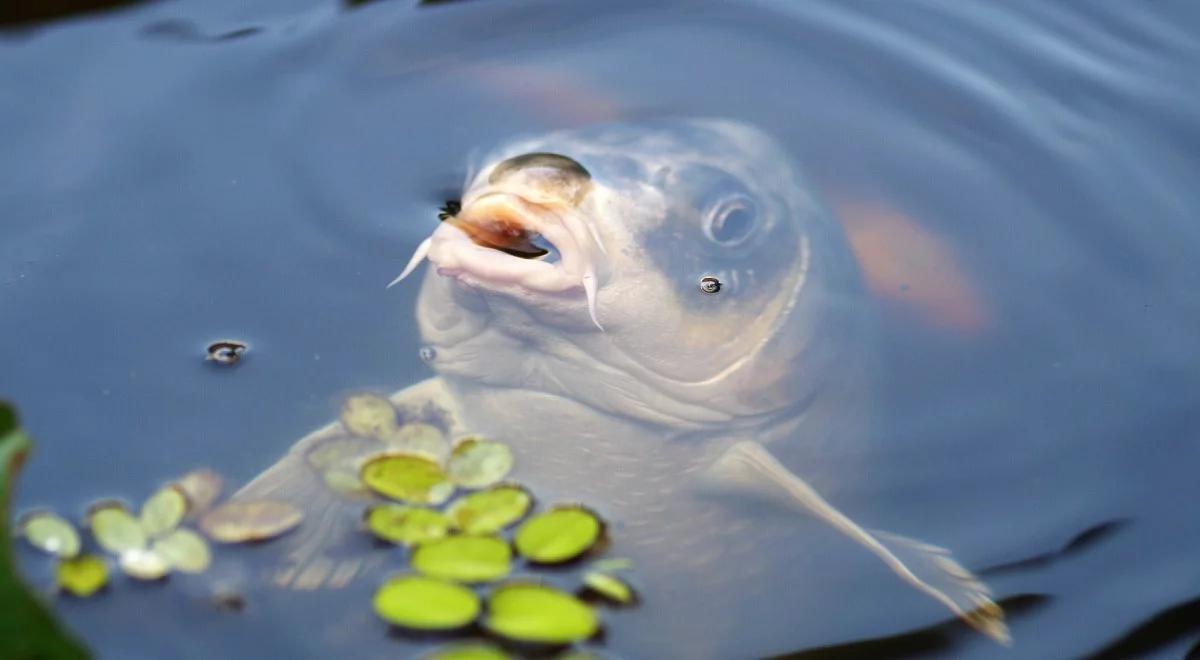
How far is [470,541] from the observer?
2.36 meters

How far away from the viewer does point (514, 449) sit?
276cm

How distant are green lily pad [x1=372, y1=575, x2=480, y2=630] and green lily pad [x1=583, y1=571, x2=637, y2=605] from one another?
24cm

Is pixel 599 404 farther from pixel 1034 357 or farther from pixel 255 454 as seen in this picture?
pixel 1034 357

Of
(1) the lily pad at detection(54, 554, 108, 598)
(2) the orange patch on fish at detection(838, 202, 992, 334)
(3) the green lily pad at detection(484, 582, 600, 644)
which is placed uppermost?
(2) the orange patch on fish at detection(838, 202, 992, 334)

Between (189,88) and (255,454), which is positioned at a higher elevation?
(189,88)

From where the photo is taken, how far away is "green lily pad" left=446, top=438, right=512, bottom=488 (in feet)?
8.29

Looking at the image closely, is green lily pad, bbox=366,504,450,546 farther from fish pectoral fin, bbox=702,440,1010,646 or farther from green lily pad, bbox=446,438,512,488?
fish pectoral fin, bbox=702,440,1010,646

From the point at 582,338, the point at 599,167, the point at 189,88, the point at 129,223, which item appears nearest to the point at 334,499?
the point at 582,338

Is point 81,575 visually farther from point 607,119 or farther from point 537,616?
point 607,119

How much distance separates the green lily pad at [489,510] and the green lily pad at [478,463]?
0.08 ft

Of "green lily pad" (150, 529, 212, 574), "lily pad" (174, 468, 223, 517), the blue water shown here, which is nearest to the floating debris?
the blue water

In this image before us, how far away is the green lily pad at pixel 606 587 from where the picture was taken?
7.90 ft

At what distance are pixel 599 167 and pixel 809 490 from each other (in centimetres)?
Result: 81

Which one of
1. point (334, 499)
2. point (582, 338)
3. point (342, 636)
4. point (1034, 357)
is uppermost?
point (1034, 357)
